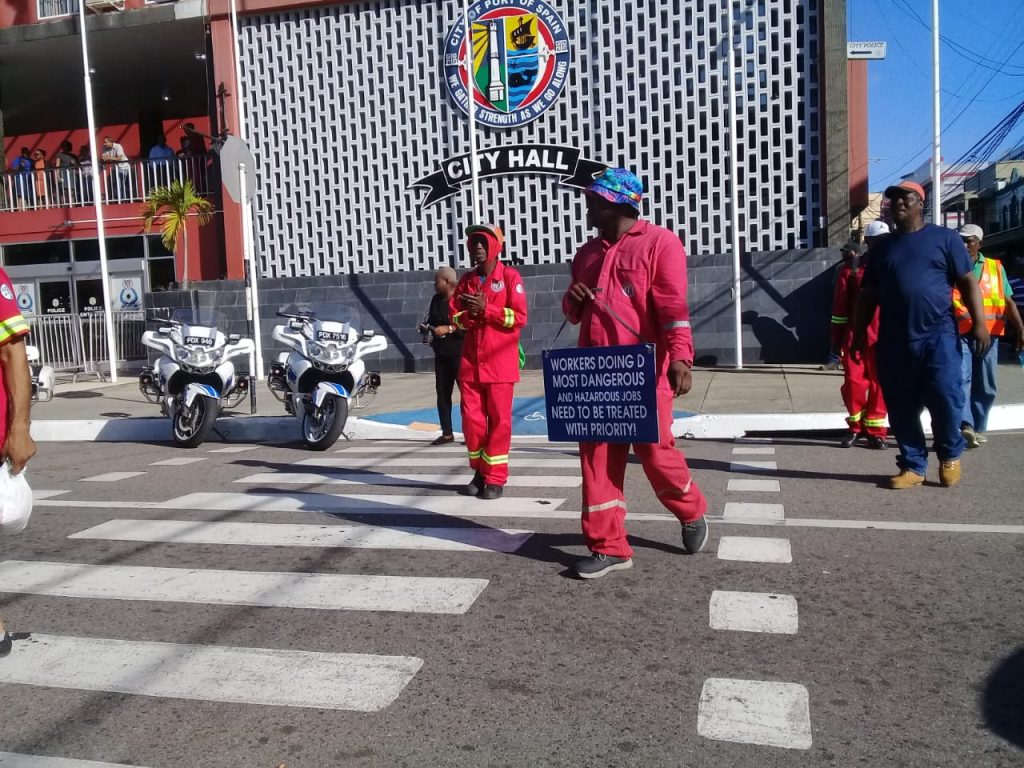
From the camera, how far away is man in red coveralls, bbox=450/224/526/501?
21.2 feet

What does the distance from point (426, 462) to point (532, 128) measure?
33.4 ft

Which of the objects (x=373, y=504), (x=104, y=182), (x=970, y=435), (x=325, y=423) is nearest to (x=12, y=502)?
(x=373, y=504)

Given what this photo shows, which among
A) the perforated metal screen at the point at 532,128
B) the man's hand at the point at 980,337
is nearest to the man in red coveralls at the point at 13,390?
the man's hand at the point at 980,337

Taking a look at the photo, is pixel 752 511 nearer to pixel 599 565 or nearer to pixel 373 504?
pixel 599 565

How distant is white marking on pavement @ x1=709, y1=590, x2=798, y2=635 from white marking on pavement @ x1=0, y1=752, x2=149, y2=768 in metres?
2.28

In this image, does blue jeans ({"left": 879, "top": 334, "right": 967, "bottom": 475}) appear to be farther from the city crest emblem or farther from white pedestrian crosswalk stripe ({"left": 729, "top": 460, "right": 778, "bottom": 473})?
the city crest emblem

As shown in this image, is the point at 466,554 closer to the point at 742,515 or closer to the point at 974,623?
the point at 742,515

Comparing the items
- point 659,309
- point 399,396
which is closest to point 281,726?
point 659,309

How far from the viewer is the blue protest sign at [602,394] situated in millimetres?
4363

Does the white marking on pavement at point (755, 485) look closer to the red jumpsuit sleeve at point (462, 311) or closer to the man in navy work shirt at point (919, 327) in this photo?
the man in navy work shirt at point (919, 327)

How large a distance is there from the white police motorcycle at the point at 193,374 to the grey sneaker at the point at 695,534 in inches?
248

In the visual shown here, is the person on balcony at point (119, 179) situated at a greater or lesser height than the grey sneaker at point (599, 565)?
greater

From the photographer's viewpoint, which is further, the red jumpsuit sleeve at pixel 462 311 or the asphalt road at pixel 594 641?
the red jumpsuit sleeve at pixel 462 311

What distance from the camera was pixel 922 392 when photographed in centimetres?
615
